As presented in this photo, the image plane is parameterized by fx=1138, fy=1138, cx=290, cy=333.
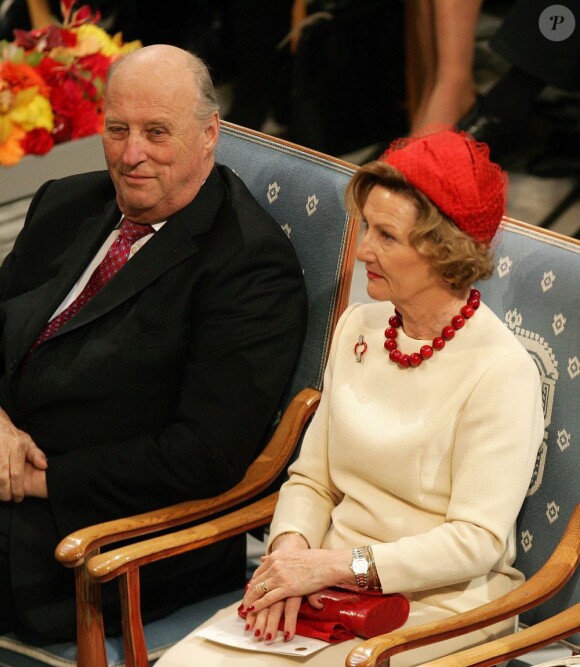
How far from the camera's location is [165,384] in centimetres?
263

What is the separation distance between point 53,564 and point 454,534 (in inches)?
38.3

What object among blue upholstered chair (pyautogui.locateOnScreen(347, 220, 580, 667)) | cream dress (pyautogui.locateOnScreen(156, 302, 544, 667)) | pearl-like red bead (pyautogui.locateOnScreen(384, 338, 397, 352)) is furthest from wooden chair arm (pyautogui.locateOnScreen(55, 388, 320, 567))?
blue upholstered chair (pyautogui.locateOnScreen(347, 220, 580, 667))

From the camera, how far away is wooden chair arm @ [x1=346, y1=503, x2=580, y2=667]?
194cm

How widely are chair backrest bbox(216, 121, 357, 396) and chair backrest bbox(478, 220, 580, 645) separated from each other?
0.43m

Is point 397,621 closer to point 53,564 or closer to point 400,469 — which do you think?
point 400,469

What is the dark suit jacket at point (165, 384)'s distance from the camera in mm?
2559

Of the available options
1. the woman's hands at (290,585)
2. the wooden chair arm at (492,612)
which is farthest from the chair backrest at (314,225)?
the wooden chair arm at (492,612)

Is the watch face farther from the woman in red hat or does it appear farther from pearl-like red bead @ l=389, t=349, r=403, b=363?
pearl-like red bead @ l=389, t=349, r=403, b=363

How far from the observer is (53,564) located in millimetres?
2604

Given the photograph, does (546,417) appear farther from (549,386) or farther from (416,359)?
(416,359)

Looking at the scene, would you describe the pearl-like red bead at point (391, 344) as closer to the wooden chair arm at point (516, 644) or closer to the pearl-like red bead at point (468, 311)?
the pearl-like red bead at point (468, 311)

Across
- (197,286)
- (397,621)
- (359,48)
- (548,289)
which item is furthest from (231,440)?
(359,48)

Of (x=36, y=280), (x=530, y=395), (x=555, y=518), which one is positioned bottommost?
(x=36, y=280)

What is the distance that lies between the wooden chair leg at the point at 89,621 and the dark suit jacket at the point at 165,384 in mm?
142
